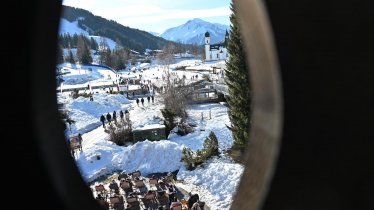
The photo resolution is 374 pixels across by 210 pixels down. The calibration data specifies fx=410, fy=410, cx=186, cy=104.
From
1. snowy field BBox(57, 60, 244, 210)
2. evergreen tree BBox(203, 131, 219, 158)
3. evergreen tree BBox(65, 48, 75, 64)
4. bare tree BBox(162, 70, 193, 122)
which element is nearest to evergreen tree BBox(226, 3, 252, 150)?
evergreen tree BBox(203, 131, 219, 158)

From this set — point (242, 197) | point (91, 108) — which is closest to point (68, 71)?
point (91, 108)

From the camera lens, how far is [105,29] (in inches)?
5202

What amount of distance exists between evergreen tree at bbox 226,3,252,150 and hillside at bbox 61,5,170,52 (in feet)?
371

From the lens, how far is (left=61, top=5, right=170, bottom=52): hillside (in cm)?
13074

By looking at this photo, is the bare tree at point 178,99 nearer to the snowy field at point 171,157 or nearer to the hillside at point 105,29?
the snowy field at point 171,157

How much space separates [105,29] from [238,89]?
12183 cm

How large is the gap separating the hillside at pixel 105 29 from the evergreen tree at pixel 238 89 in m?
113

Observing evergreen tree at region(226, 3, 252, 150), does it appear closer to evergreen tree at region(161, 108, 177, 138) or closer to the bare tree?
evergreen tree at region(161, 108, 177, 138)

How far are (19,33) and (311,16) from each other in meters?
1.57

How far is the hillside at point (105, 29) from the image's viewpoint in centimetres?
13074

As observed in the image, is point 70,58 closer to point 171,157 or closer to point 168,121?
point 168,121

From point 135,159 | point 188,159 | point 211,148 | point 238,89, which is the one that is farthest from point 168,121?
point 238,89

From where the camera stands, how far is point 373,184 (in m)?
2.49

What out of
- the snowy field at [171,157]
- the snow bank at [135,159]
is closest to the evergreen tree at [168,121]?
the snowy field at [171,157]
